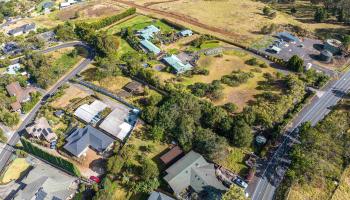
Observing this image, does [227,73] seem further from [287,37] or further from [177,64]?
[287,37]

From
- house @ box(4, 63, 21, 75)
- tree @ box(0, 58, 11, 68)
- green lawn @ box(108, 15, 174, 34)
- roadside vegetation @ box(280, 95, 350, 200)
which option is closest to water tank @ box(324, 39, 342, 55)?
roadside vegetation @ box(280, 95, 350, 200)

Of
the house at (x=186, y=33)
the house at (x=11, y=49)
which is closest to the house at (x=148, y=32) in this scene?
the house at (x=186, y=33)

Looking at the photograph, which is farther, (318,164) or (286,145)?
(286,145)

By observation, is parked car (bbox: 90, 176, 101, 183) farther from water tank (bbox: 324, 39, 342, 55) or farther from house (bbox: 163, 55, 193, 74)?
water tank (bbox: 324, 39, 342, 55)

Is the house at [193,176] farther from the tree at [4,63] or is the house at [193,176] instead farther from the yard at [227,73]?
the tree at [4,63]

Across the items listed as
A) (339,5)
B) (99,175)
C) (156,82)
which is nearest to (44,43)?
(156,82)

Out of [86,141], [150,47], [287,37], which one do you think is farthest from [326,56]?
[86,141]

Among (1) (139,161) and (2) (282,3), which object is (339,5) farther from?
(1) (139,161)
